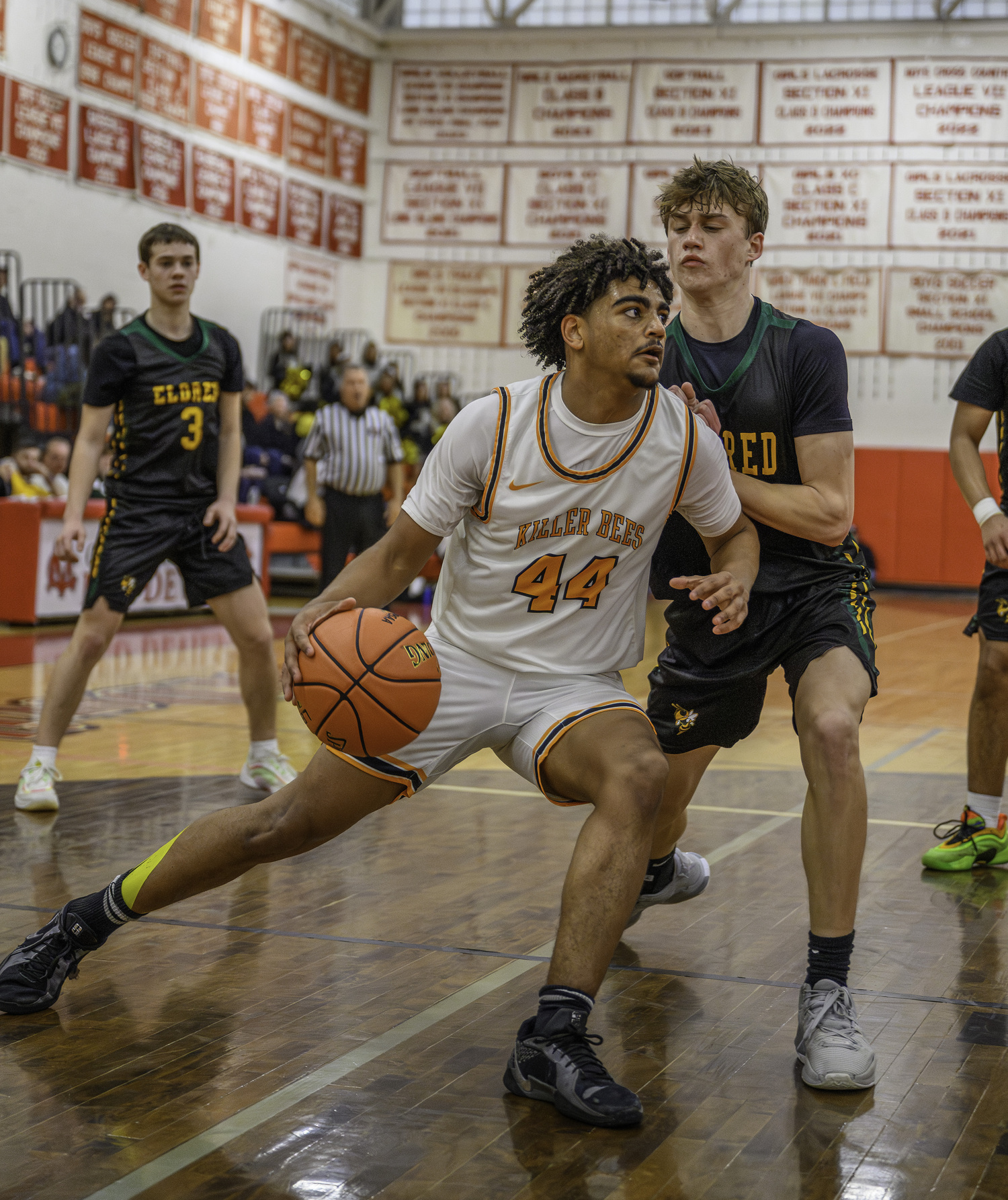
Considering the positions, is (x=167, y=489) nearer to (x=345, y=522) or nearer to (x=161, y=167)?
(x=345, y=522)

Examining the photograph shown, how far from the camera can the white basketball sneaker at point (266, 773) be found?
5160 millimetres

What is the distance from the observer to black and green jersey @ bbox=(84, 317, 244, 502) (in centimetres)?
501

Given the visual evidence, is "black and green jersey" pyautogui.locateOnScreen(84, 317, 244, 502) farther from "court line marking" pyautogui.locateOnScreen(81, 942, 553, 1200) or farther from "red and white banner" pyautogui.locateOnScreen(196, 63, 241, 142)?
"red and white banner" pyautogui.locateOnScreen(196, 63, 241, 142)

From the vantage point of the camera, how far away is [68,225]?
14.2m

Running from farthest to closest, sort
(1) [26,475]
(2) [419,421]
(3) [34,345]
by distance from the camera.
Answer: (2) [419,421], (3) [34,345], (1) [26,475]

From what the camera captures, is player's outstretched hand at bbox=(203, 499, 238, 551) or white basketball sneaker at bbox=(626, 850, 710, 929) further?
player's outstretched hand at bbox=(203, 499, 238, 551)

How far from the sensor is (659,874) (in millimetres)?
3605

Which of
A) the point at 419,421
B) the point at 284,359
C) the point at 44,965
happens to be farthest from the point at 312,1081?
the point at 284,359

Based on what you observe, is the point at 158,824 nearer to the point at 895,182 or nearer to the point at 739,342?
the point at 739,342

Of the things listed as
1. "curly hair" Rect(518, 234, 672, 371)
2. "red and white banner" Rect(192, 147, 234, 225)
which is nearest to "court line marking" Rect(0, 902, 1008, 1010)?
"curly hair" Rect(518, 234, 672, 371)

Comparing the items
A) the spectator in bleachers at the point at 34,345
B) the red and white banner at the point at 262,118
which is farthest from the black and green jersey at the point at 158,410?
the red and white banner at the point at 262,118

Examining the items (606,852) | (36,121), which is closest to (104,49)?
(36,121)

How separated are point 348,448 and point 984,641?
6.08m

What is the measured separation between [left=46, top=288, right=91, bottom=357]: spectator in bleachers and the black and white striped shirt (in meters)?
4.12
